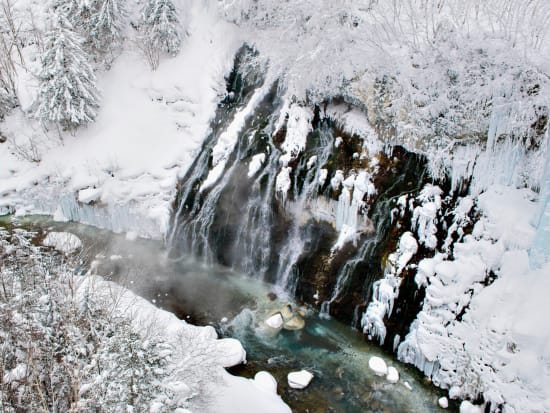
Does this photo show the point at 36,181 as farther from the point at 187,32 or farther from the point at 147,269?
the point at 187,32

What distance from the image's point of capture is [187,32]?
1838 cm

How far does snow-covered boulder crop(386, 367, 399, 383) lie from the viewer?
9.25 meters

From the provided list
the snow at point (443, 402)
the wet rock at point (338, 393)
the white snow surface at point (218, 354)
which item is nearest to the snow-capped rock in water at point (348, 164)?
the white snow surface at point (218, 354)

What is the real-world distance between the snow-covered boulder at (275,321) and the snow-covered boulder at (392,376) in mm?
3032

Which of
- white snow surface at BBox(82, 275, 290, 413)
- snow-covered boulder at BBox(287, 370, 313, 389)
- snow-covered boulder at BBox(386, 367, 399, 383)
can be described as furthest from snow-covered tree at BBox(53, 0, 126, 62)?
snow-covered boulder at BBox(386, 367, 399, 383)

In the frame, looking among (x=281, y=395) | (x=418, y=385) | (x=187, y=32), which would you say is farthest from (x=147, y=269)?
(x=187, y=32)

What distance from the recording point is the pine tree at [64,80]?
1480 cm

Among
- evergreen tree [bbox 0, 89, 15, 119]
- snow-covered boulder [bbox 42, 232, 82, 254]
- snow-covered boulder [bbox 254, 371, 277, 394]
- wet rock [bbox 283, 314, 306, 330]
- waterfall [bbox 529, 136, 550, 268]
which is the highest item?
waterfall [bbox 529, 136, 550, 268]

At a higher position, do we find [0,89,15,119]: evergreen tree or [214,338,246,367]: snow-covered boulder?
[0,89,15,119]: evergreen tree

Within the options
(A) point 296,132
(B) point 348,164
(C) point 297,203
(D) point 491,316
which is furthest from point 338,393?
(A) point 296,132

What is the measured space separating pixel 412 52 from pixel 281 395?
32.4 feet

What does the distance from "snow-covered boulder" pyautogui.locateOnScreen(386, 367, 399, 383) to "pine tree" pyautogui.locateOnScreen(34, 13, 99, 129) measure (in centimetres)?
1429

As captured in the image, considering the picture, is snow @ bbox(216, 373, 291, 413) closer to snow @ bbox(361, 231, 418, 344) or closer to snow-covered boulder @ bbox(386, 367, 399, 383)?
snow-covered boulder @ bbox(386, 367, 399, 383)

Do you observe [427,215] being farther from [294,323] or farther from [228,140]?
[228,140]
